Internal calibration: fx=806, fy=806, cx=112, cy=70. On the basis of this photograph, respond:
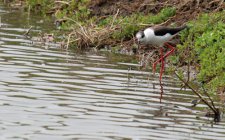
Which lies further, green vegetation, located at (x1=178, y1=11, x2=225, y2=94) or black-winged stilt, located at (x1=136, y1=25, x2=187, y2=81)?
black-winged stilt, located at (x1=136, y1=25, x2=187, y2=81)

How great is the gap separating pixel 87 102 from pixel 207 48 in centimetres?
389

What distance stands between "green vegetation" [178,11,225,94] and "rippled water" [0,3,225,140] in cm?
61

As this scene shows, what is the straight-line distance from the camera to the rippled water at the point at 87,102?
10.3 m

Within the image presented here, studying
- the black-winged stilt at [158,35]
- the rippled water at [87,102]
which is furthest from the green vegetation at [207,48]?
the rippled water at [87,102]

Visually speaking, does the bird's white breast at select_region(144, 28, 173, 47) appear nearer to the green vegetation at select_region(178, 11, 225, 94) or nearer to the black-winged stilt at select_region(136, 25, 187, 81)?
the black-winged stilt at select_region(136, 25, 187, 81)

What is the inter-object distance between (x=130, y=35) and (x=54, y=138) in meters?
8.23

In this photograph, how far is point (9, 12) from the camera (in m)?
22.7

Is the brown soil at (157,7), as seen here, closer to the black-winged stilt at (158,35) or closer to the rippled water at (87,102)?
the black-winged stilt at (158,35)

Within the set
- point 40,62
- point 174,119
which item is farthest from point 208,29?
point 174,119

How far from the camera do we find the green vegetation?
1430cm

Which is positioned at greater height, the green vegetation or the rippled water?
the green vegetation

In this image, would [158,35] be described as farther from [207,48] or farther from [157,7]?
[157,7]

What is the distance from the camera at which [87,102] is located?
12086 millimetres

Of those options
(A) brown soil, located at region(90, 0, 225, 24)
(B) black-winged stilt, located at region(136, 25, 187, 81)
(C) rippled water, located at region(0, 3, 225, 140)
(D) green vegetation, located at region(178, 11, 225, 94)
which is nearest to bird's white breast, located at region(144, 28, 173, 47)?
(B) black-winged stilt, located at region(136, 25, 187, 81)
